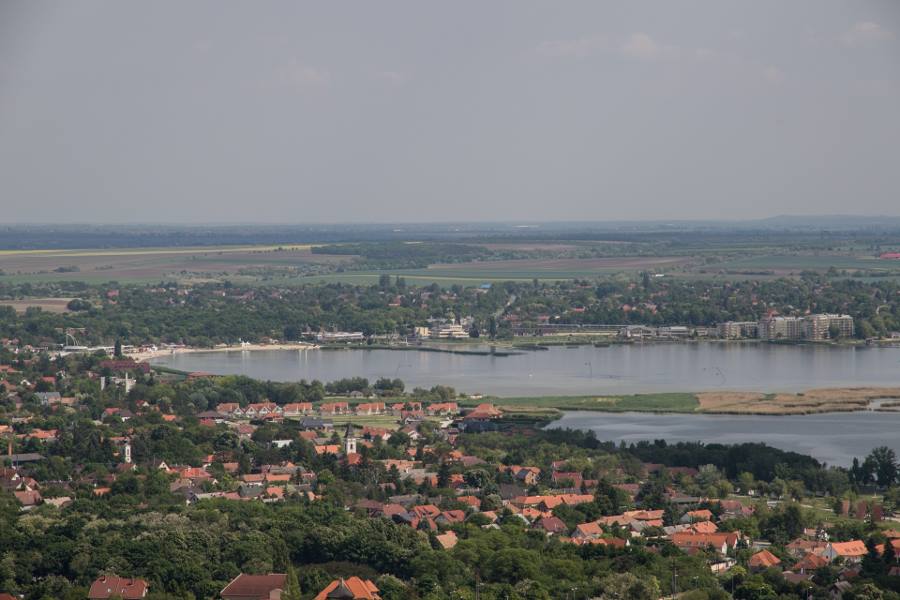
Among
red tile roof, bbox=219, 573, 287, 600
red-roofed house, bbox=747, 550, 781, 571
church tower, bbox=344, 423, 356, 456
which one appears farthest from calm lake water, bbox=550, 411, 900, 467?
red tile roof, bbox=219, 573, 287, 600

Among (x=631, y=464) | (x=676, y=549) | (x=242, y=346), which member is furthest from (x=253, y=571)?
(x=242, y=346)

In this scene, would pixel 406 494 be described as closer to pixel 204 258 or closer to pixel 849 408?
pixel 849 408

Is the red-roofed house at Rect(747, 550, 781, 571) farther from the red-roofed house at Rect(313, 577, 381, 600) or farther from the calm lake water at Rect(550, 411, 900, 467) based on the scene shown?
the calm lake water at Rect(550, 411, 900, 467)

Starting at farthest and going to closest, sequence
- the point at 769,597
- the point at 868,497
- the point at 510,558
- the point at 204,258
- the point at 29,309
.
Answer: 1. the point at 204,258
2. the point at 29,309
3. the point at 868,497
4. the point at 510,558
5. the point at 769,597

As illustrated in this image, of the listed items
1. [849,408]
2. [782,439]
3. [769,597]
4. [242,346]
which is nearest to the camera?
[769,597]

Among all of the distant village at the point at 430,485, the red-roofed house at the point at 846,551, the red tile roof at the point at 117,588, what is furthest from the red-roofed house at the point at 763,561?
the red tile roof at the point at 117,588

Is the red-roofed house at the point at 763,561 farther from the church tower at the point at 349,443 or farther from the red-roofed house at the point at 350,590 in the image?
the church tower at the point at 349,443
